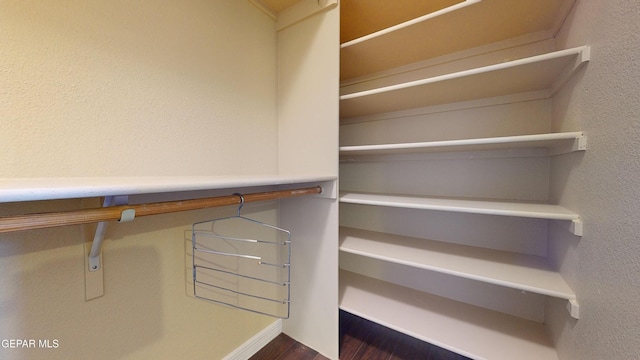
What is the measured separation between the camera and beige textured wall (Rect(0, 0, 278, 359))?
2.08 feet

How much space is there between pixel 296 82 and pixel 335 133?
0.42m

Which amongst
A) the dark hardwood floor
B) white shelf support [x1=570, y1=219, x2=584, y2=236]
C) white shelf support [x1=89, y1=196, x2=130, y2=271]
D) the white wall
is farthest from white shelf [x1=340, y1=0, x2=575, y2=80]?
the dark hardwood floor

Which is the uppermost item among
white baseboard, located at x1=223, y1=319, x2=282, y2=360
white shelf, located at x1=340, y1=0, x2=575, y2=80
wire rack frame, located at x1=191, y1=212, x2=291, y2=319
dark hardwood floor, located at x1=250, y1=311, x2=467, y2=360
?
white shelf, located at x1=340, y1=0, x2=575, y2=80

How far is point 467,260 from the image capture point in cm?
103

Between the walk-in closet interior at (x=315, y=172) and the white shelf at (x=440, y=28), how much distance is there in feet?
0.04

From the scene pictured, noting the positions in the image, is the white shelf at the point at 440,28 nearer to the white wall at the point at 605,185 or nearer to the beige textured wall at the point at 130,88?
the white wall at the point at 605,185

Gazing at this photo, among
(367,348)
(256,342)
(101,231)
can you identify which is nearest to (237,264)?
(256,342)

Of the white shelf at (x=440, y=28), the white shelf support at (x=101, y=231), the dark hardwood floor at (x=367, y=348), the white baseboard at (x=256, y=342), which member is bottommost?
the dark hardwood floor at (x=367, y=348)

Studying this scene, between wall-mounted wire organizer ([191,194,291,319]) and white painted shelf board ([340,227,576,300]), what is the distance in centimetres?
45

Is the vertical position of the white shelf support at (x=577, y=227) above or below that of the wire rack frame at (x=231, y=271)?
above

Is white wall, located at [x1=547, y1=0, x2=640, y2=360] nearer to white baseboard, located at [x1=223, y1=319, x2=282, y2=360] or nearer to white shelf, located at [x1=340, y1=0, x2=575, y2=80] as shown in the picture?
white shelf, located at [x1=340, y1=0, x2=575, y2=80]

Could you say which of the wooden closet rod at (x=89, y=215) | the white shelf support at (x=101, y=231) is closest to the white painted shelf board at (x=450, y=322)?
the wooden closet rod at (x=89, y=215)

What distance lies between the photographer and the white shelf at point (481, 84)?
760 millimetres

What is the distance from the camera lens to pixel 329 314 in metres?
1.20
